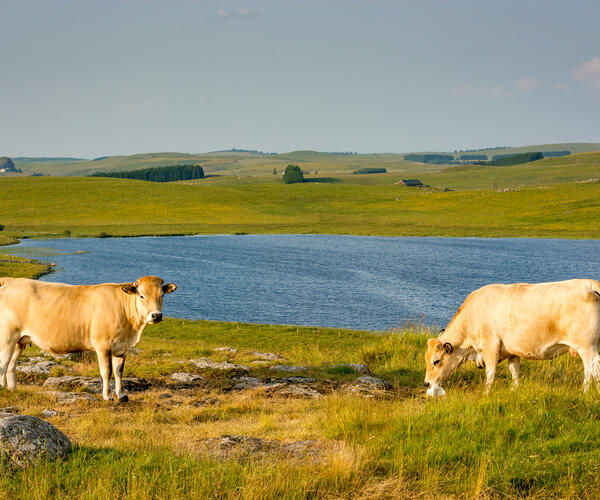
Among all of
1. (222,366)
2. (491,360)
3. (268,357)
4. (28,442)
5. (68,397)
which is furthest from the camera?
(268,357)

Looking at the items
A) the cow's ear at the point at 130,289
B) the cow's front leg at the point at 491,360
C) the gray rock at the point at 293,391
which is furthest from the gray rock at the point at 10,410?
the cow's front leg at the point at 491,360

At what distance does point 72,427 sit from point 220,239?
283 feet

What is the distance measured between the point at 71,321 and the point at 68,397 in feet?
5.34

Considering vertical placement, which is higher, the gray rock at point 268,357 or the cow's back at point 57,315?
the cow's back at point 57,315

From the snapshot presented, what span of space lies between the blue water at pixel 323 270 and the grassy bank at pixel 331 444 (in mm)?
26055

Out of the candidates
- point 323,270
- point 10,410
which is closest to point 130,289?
point 10,410

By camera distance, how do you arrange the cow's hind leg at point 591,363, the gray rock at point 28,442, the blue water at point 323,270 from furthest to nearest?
1. the blue water at point 323,270
2. the cow's hind leg at point 591,363
3. the gray rock at point 28,442

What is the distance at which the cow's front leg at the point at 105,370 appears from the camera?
13.6 meters

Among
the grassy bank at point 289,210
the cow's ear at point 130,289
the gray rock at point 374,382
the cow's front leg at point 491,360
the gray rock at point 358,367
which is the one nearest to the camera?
the cow's front leg at point 491,360

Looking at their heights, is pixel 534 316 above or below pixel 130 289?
below

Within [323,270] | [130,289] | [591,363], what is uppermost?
[130,289]

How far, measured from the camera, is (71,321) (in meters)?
14.0

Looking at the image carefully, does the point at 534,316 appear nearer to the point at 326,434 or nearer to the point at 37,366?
the point at 326,434

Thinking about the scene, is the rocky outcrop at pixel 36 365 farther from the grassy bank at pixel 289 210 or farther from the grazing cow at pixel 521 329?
the grassy bank at pixel 289 210
